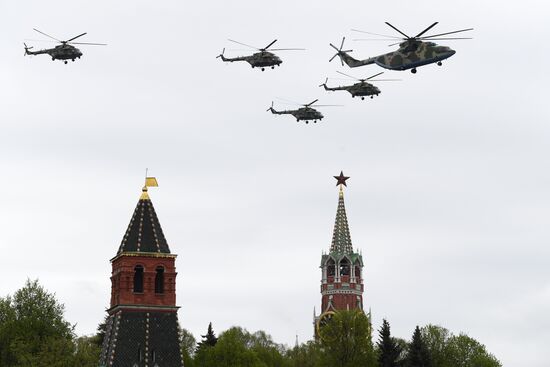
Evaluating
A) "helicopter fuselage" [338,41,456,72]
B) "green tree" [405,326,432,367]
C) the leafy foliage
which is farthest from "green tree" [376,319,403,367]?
"helicopter fuselage" [338,41,456,72]

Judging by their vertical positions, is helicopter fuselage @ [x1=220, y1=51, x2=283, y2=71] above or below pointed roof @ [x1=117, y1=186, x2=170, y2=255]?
above

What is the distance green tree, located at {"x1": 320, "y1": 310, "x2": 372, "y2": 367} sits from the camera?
184125mm

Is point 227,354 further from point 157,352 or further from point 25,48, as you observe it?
point 25,48

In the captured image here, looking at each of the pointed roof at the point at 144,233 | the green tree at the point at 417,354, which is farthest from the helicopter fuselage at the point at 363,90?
the green tree at the point at 417,354

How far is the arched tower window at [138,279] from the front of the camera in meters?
155

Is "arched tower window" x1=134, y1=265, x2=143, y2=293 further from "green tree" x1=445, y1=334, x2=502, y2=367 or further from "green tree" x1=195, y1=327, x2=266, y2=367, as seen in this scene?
"green tree" x1=445, y1=334, x2=502, y2=367

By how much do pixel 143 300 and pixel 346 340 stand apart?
1624 inches

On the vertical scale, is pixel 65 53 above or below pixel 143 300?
above

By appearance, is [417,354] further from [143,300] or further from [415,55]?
[415,55]

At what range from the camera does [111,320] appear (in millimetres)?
154625

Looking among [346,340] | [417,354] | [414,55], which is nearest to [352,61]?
[414,55]

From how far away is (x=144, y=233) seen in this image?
157000mm

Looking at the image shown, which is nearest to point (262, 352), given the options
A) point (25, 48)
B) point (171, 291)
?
point (171, 291)

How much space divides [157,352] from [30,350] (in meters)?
21.1
